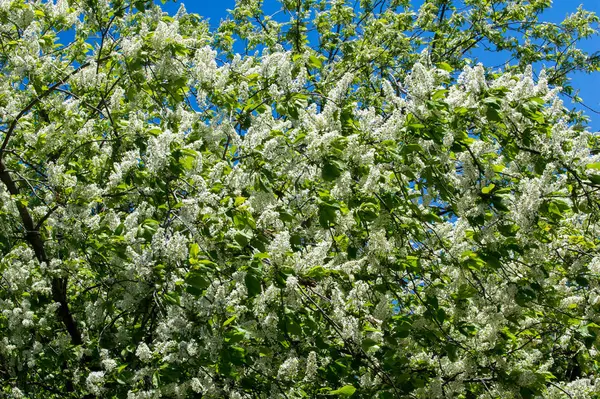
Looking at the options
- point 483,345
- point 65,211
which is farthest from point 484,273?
point 65,211

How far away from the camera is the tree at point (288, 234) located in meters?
4.16

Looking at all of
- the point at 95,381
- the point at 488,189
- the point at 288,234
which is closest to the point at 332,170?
the point at 288,234

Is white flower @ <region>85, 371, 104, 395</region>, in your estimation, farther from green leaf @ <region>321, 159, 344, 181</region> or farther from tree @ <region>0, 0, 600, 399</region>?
green leaf @ <region>321, 159, 344, 181</region>

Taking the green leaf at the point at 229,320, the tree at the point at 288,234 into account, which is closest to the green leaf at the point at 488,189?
the tree at the point at 288,234

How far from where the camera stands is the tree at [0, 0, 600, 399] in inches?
164

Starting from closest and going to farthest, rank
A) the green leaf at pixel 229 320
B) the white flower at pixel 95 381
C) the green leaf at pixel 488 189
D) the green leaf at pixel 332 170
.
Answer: the green leaf at pixel 229 320 → the green leaf at pixel 332 170 → the green leaf at pixel 488 189 → the white flower at pixel 95 381

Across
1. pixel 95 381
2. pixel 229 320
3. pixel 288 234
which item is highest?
pixel 288 234

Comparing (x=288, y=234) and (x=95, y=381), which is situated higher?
→ (x=288, y=234)

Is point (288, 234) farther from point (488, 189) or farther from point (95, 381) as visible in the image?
point (95, 381)

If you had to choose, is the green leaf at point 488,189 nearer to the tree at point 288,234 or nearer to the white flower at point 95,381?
the tree at point 288,234

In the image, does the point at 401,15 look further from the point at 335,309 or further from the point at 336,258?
the point at 335,309

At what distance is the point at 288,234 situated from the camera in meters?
3.89

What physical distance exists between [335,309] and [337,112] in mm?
1255

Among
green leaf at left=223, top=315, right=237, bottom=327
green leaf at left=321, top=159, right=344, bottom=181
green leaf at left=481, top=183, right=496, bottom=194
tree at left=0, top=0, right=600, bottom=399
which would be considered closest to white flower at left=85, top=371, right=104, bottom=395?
tree at left=0, top=0, right=600, bottom=399
